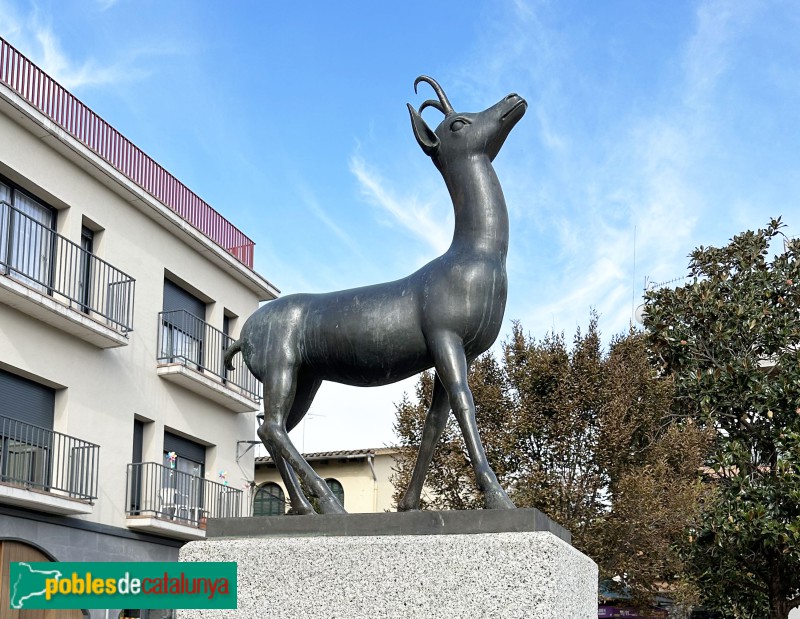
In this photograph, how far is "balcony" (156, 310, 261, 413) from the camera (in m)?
21.2

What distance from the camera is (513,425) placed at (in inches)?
750

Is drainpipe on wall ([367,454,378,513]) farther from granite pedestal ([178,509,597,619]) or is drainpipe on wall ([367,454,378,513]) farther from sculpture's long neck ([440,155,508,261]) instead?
sculpture's long neck ([440,155,508,261])

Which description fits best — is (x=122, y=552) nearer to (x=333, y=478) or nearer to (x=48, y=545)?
(x=48, y=545)

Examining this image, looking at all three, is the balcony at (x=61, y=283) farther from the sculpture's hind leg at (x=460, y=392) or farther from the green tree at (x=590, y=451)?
the sculpture's hind leg at (x=460, y=392)

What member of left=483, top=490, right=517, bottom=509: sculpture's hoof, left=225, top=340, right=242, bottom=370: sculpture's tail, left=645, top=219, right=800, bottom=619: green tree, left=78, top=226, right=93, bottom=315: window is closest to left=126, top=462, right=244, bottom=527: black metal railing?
left=78, top=226, right=93, bottom=315: window

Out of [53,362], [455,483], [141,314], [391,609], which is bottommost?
[391,609]

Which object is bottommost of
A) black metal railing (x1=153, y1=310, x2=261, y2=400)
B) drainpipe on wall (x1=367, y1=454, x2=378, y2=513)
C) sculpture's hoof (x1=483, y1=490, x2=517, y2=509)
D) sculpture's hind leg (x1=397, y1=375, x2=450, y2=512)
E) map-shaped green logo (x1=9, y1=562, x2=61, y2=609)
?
map-shaped green logo (x1=9, y1=562, x2=61, y2=609)

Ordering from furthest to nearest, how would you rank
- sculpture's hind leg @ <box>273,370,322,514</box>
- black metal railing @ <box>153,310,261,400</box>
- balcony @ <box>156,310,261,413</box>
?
black metal railing @ <box>153,310,261,400</box> < balcony @ <box>156,310,261,413</box> < sculpture's hind leg @ <box>273,370,322,514</box>

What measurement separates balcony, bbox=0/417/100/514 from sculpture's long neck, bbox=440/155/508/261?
490 inches

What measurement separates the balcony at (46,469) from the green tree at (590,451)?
237 inches

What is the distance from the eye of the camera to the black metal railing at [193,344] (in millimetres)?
21312

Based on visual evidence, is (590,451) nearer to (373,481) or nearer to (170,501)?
(170,501)

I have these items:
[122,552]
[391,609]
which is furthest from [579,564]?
[122,552]

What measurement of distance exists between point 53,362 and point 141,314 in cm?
329
